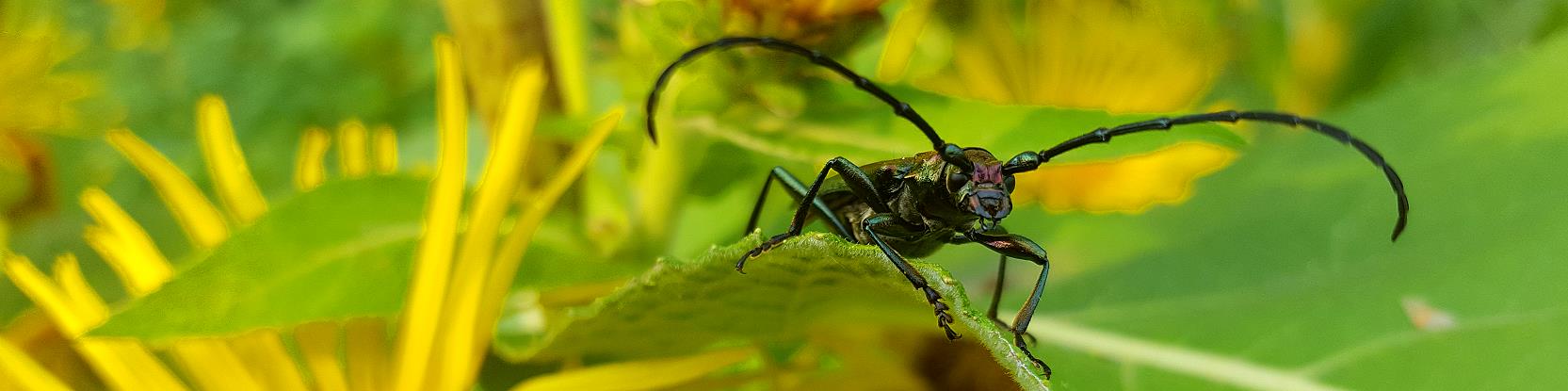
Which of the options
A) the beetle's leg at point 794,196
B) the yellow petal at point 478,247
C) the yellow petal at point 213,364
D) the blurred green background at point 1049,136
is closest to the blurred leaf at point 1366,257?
the blurred green background at point 1049,136

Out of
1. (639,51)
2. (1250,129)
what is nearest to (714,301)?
(639,51)

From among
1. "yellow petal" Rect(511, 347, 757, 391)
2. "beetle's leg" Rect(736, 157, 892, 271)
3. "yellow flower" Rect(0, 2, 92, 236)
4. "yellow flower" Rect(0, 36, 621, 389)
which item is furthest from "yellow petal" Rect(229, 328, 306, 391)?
"yellow flower" Rect(0, 2, 92, 236)

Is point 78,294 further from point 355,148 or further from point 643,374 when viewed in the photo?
point 643,374

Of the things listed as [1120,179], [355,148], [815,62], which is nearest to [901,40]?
[815,62]

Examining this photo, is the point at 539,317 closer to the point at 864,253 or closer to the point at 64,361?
the point at 64,361

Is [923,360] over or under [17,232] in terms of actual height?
under

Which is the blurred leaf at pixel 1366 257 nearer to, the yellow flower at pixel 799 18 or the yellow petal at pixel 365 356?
the yellow flower at pixel 799 18
